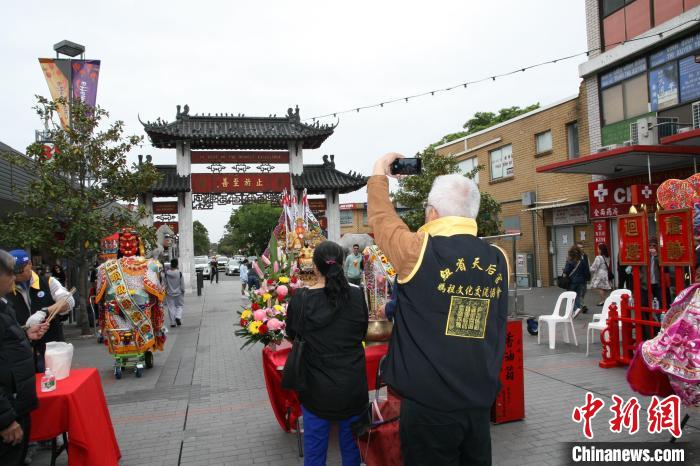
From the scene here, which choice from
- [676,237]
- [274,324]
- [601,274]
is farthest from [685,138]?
[274,324]

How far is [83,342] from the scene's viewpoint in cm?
1048

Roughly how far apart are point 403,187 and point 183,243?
8557 millimetres

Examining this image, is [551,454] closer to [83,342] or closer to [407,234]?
[407,234]

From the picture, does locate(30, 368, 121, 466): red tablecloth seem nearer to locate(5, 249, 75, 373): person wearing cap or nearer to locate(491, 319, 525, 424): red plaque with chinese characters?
locate(5, 249, 75, 373): person wearing cap

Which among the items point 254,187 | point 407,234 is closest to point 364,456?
point 407,234

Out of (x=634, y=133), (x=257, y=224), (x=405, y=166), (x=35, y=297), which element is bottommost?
(x=35, y=297)

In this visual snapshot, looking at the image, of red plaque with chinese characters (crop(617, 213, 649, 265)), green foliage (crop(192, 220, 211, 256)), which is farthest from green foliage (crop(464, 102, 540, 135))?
green foliage (crop(192, 220, 211, 256))

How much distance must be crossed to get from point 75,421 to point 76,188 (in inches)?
338

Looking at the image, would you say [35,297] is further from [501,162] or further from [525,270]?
[501,162]

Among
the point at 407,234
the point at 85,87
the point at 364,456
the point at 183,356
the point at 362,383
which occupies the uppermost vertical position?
the point at 85,87

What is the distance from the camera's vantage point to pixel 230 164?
19.7 metres

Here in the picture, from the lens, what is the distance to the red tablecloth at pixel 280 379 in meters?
4.51

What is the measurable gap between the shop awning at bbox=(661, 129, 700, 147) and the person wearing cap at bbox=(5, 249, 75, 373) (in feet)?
31.7

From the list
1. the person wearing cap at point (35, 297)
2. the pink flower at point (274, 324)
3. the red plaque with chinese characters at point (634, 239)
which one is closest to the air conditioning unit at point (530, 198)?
the red plaque with chinese characters at point (634, 239)
